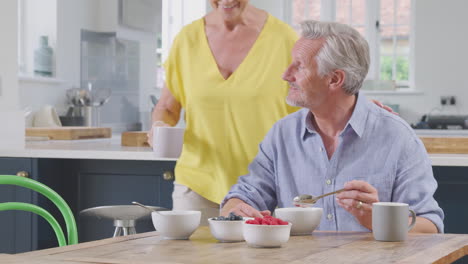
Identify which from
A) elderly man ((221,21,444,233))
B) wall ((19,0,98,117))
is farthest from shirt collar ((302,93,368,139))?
wall ((19,0,98,117))

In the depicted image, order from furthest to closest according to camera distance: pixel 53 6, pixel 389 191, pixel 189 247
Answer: pixel 53 6, pixel 389 191, pixel 189 247

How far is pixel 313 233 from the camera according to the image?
1962mm

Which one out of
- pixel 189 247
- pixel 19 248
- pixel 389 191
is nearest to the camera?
pixel 189 247

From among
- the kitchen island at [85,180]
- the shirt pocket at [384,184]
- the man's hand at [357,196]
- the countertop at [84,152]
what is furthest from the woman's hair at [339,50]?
the kitchen island at [85,180]

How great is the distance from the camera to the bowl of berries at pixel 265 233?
167 centimetres

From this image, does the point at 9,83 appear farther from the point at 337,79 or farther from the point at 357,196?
the point at 357,196

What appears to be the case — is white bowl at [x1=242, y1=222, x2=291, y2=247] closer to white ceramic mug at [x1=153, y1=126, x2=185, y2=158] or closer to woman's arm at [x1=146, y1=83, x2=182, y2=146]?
white ceramic mug at [x1=153, y1=126, x2=185, y2=158]

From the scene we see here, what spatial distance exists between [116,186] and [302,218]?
1.92 m

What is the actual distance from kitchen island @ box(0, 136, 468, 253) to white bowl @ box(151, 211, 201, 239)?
63.0 inches

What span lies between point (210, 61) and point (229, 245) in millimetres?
982

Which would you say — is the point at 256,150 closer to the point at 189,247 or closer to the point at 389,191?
the point at 389,191

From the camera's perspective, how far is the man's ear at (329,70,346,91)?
2.17 m

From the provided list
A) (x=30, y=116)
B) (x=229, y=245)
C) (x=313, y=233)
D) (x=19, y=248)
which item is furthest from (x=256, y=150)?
(x=30, y=116)

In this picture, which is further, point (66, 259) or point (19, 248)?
point (19, 248)
